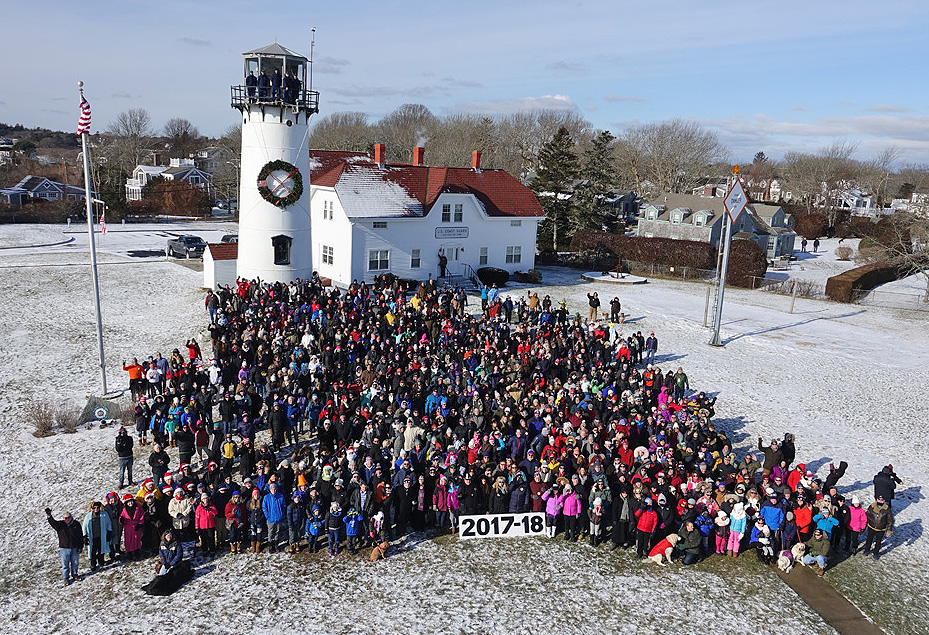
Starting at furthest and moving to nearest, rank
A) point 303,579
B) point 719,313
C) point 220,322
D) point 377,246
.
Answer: point 377,246, point 719,313, point 220,322, point 303,579

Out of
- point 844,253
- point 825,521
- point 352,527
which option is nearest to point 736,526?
point 825,521

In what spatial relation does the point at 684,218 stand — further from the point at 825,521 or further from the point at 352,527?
the point at 352,527

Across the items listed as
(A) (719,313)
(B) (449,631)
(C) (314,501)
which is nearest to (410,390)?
(C) (314,501)

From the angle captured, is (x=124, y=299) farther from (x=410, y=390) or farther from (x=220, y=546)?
(x=220, y=546)

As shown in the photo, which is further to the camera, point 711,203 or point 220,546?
point 711,203

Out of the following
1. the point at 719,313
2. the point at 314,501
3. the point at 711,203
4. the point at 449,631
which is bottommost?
the point at 449,631

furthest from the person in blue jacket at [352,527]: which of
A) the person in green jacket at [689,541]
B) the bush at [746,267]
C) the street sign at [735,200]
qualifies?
the bush at [746,267]
